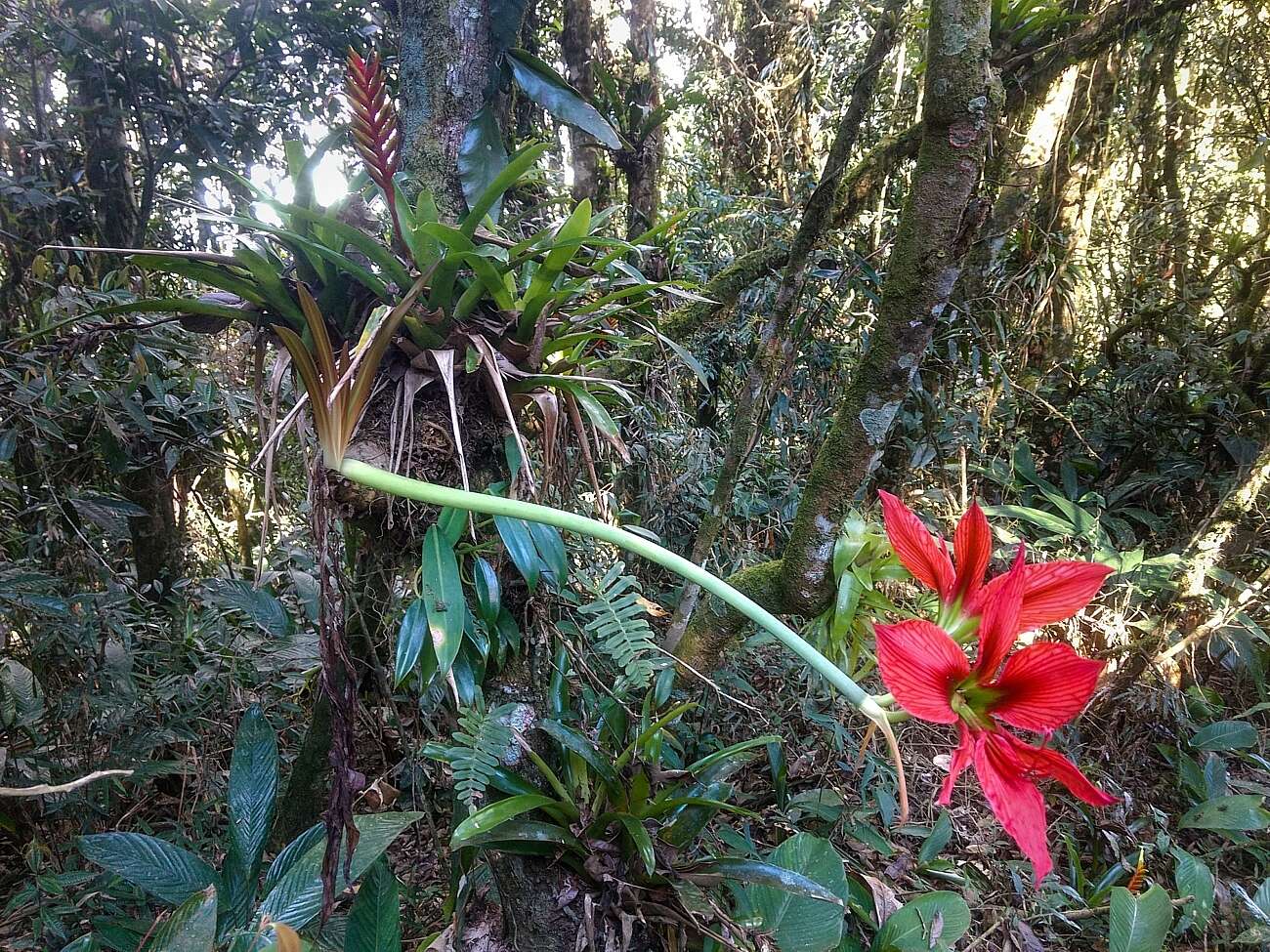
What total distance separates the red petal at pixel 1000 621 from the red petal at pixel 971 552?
0.05 m

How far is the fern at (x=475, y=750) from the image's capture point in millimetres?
674

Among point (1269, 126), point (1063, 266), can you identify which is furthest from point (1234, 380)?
point (1269, 126)

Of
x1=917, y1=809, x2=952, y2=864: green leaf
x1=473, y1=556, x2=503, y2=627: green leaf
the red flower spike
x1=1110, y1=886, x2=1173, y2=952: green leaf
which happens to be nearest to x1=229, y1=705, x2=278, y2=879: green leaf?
x1=473, y1=556, x2=503, y2=627: green leaf

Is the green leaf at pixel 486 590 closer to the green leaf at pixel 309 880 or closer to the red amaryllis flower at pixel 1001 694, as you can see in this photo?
the green leaf at pixel 309 880

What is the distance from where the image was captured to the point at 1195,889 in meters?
1.25

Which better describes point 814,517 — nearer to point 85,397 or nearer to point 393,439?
point 393,439

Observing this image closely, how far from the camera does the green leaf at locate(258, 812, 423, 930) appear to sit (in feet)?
2.34

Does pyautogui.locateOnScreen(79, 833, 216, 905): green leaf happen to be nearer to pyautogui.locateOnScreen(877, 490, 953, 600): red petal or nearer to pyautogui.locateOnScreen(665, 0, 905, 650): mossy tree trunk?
pyautogui.locateOnScreen(665, 0, 905, 650): mossy tree trunk

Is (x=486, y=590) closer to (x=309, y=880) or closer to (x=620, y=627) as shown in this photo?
(x=620, y=627)

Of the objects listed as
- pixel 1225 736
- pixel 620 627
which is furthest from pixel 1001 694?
pixel 1225 736

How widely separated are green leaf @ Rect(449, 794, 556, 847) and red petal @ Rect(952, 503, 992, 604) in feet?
1.86

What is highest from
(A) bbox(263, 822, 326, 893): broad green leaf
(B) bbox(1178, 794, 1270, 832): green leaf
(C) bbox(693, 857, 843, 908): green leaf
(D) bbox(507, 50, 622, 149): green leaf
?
(D) bbox(507, 50, 622, 149): green leaf

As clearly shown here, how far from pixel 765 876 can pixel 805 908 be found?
164 mm

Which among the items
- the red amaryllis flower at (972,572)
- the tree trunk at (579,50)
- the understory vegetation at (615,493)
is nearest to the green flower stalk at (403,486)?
the understory vegetation at (615,493)
